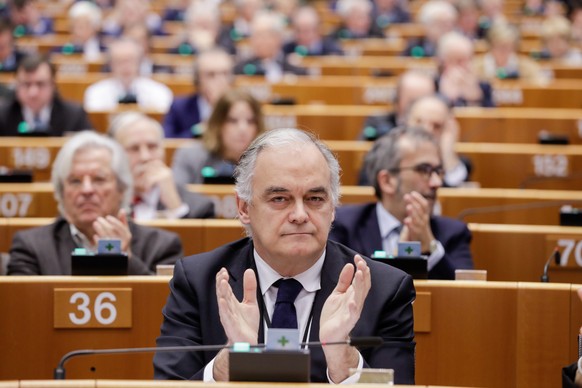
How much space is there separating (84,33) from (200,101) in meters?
4.15

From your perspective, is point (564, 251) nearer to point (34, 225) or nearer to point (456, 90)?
point (34, 225)

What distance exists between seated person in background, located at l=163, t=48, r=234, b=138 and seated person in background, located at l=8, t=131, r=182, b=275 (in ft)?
10.1

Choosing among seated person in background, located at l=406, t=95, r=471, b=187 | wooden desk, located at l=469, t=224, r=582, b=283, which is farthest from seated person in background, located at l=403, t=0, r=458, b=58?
wooden desk, located at l=469, t=224, r=582, b=283

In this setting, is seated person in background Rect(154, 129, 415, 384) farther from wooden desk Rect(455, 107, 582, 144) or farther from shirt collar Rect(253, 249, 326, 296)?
wooden desk Rect(455, 107, 582, 144)

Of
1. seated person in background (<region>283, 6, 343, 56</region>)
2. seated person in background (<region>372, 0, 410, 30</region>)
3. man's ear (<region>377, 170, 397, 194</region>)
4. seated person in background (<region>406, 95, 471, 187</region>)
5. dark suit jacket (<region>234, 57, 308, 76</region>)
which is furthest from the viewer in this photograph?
seated person in background (<region>372, 0, 410, 30</region>)

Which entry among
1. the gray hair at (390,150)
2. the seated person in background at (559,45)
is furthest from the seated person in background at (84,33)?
the gray hair at (390,150)

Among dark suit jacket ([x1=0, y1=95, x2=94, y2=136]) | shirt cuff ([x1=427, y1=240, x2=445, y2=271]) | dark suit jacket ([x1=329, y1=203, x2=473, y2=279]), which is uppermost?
dark suit jacket ([x1=0, y1=95, x2=94, y2=136])

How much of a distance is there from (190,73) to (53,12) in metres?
4.42

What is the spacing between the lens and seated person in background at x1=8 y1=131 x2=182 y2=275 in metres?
4.09

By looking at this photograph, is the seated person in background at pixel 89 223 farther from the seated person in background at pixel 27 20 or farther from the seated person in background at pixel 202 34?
the seated person in background at pixel 27 20

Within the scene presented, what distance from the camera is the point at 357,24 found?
12.7 metres

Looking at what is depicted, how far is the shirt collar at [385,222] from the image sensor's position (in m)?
4.35

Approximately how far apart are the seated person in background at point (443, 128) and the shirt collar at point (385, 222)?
1572 mm

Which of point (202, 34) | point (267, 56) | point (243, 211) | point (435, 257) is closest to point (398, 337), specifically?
point (243, 211)
